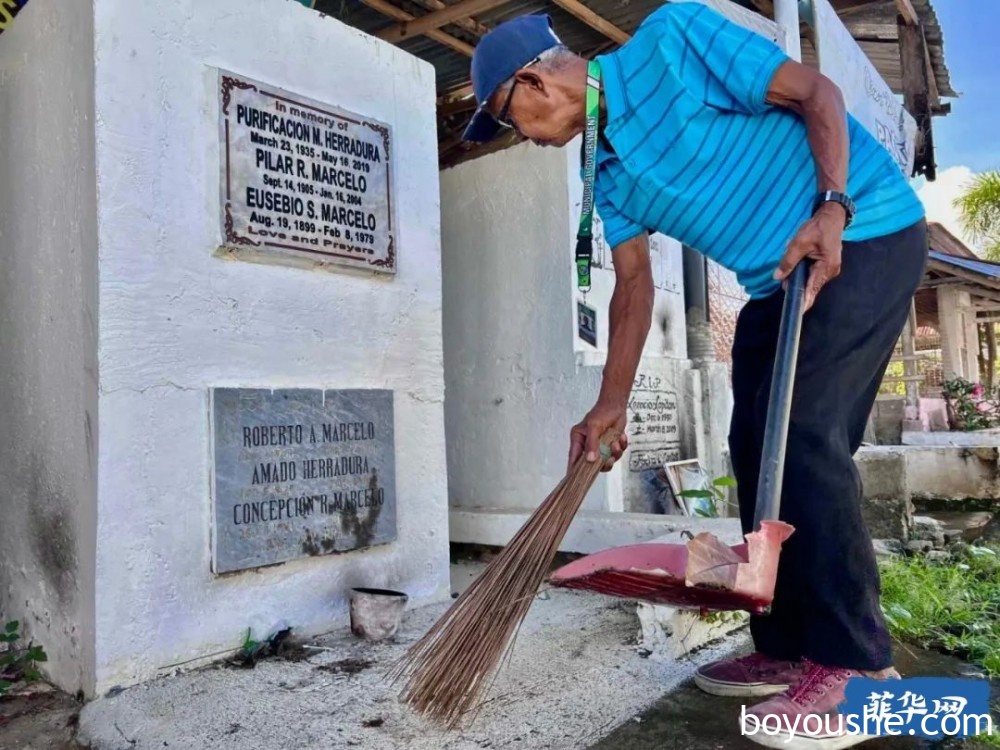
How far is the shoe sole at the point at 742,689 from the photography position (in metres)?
1.98

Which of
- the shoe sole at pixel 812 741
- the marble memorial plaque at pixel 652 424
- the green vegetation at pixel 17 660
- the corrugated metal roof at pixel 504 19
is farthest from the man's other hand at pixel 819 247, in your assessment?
the corrugated metal roof at pixel 504 19

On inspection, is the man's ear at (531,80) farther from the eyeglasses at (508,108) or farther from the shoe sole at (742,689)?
the shoe sole at (742,689)

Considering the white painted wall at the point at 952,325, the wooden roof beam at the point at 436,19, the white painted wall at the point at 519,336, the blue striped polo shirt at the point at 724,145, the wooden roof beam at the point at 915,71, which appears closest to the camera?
the blue striped polo shirt at the point at 724,145

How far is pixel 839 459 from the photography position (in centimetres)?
177

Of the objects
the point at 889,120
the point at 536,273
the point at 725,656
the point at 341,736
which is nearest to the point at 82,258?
the point at 341,736

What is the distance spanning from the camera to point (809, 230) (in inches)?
66.5

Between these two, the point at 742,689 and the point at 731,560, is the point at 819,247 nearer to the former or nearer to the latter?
the point at 731,560

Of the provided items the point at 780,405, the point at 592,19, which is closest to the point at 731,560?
the point at 780,405

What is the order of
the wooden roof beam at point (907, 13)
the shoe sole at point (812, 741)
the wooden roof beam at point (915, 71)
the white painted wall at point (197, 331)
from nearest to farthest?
the shoe sole at point (812, 741) < the white painted wall at point (197, 331) < the wooden roof beam at point (907, 13) < the wooden roof beam at point (915, 71)

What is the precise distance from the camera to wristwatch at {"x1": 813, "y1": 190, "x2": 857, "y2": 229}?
171 cm

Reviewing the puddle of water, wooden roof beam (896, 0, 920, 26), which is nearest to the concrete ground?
the puddle of water

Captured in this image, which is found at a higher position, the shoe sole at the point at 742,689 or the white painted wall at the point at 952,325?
the white painted wall at the point at 952,325

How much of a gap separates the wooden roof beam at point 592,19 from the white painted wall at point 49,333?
7.90ft

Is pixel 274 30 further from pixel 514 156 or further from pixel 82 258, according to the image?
pixel 514 156
